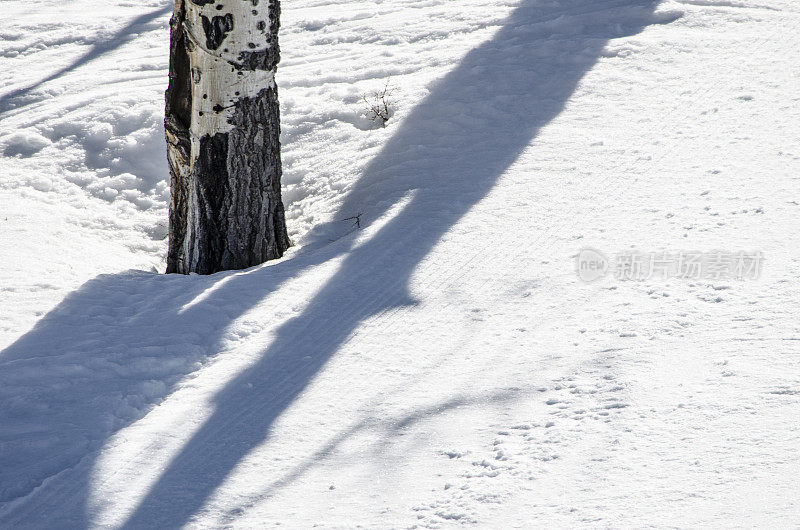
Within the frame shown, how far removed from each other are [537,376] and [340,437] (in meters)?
0.73

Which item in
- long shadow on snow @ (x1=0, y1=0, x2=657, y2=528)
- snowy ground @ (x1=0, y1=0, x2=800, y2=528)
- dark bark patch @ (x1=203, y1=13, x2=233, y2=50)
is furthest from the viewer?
dark bark patch @ (x1=203, y1=13, x2=233, y2=50)

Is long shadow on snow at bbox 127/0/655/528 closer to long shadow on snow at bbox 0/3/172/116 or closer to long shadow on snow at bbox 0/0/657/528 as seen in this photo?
long shadow on snow at bbox 0/0/657/528

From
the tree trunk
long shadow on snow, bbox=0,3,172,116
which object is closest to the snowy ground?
the tree trunk

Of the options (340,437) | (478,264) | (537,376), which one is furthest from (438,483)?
(478,264)

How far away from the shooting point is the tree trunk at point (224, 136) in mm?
3408

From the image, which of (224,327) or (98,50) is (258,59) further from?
(98,50)

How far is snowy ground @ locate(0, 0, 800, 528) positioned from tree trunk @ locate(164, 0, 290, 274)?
36cm

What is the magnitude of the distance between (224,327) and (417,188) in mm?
1541

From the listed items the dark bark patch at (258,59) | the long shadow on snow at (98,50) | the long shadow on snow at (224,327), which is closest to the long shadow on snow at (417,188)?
the long shadow on snow at (224,327)

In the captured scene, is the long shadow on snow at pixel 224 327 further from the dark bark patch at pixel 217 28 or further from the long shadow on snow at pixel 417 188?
the dark bark patch at pixel 217 28

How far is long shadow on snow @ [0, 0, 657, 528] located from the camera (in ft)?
7.14

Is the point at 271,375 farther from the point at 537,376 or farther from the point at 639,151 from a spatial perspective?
the point at 639,151

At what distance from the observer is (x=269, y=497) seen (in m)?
2.04

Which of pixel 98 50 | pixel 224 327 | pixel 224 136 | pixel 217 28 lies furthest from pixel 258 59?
pixel 98 50
